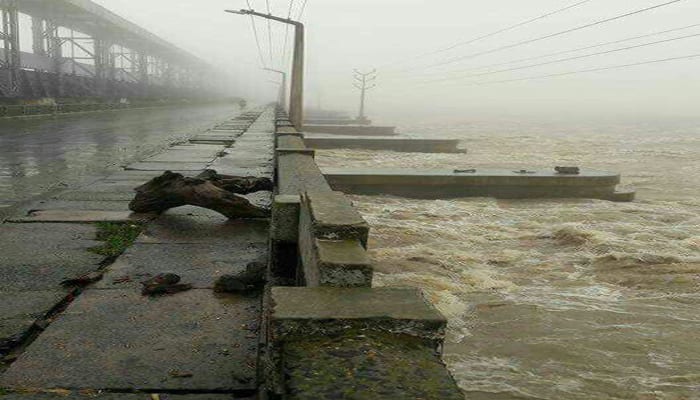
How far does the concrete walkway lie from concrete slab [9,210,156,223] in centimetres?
2

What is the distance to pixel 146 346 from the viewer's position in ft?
8.85

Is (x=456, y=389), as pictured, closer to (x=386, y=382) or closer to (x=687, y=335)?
(x=386, y=382)

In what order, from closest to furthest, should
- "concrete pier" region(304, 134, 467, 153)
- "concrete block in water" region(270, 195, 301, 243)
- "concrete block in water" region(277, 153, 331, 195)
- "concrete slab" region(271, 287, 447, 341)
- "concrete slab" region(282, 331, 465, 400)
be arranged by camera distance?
"concrete slab" region(282, 331, 465, 400) < "concrete slab" region(271, 287, 447, 341) < "concrete block in water" region(270, 195, 301, 243) < "concrete block in water" region(277, 153, 331, 195) < "concrete pier" region(304, 134, 467, 153)

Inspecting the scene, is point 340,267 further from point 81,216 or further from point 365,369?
point 81,216

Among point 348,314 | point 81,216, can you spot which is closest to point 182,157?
point 81,216

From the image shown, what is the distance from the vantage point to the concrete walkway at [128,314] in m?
2.39

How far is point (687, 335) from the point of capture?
548cm

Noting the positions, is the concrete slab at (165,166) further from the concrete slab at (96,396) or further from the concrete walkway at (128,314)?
the concrete slab at (96,396)

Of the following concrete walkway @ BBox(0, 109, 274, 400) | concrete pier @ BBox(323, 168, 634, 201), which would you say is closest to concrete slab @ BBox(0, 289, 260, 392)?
concrete walkway @ BBox(0, 109, 274, 400)

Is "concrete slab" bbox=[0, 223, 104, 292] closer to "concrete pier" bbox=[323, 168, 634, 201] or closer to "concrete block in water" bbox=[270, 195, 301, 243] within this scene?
"concrete block in water" bbox=[270, 195, 301, 243]

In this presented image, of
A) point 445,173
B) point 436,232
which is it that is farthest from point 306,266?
point 445,173

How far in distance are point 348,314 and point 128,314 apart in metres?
1.48

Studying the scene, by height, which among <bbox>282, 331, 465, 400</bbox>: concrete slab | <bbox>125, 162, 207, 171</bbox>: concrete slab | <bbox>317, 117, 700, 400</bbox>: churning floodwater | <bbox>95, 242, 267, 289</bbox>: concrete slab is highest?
<bbox>282, 331, 465, 400</bbox>: concrete slab

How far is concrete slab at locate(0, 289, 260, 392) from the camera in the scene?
2.39 metres
